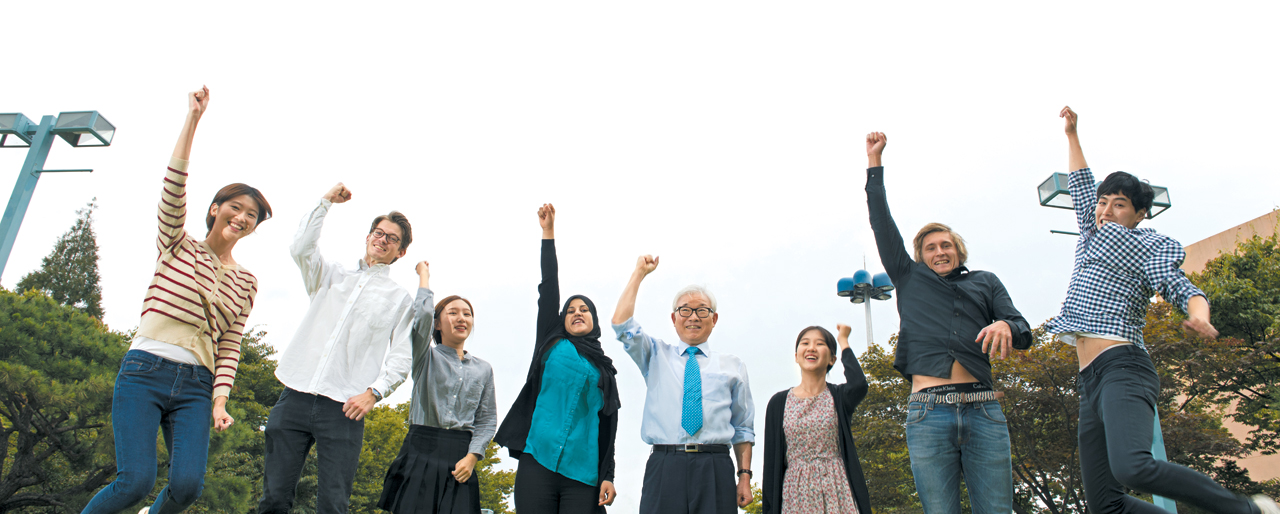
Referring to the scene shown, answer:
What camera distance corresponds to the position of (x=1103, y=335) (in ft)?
12.3

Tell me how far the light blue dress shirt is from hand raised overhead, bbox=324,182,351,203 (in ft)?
6.42

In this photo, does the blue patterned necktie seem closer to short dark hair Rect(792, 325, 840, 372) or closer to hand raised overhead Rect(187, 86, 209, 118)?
short dark hair Rect(792, 325, 840, 372)

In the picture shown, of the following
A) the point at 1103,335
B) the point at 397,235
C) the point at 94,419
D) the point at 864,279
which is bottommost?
the point at 94,419

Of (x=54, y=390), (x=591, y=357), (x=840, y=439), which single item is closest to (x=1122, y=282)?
(x=840, y=439)

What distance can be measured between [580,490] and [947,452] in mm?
2120

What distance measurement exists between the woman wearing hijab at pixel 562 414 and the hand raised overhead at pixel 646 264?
46cm

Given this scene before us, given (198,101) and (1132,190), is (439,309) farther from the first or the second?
(1132,190)

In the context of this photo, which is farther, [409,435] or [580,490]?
[409,435]

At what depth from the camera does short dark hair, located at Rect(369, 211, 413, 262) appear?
475cm

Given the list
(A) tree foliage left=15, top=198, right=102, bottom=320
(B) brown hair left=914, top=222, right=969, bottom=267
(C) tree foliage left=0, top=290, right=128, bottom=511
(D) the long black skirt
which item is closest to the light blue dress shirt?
(D) the long black skirt

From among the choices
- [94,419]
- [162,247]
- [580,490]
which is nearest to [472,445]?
[580,490]

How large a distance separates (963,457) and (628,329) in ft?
7.00

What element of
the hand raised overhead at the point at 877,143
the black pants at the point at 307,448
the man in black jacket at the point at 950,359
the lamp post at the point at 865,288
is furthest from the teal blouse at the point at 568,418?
the lamp post at the point at 865,288

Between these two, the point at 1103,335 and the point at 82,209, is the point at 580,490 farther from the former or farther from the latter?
the point at 82,209
